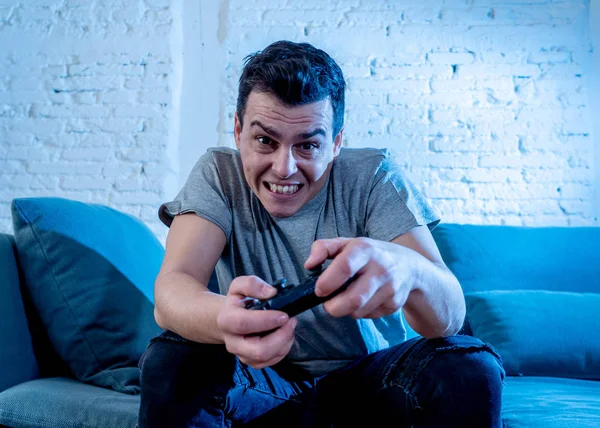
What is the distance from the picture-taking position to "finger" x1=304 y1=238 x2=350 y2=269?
822mm

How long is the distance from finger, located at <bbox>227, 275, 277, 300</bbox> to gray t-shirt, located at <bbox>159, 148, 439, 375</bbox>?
1.49ft

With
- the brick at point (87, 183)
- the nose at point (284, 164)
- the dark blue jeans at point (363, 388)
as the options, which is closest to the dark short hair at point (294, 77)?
the nose at point (284, 164)

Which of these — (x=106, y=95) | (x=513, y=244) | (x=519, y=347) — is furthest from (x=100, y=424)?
(x=106, y=95)

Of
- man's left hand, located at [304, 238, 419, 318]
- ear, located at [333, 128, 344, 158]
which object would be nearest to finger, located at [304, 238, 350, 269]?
man's left hand, located at [304, 238, 419, 318]

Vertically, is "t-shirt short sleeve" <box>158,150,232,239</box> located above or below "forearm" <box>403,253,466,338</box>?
above

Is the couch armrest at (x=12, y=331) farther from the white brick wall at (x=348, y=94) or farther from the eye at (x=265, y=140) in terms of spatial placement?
the white brick wall at (x=348, y=94)

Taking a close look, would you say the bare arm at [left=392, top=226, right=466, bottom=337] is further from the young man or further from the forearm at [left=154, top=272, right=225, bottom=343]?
the forearm at [left=154, top=272, right=225, bottom=343]

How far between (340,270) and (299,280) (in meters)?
0.59

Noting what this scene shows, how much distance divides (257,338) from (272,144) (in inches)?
23.5

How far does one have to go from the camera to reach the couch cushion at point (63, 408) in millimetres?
1248

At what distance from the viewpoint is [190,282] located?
110cm

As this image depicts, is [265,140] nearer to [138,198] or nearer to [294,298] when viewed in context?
[294,298]

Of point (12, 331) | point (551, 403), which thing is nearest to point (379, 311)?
point (551, 403)

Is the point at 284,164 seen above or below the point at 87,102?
below
